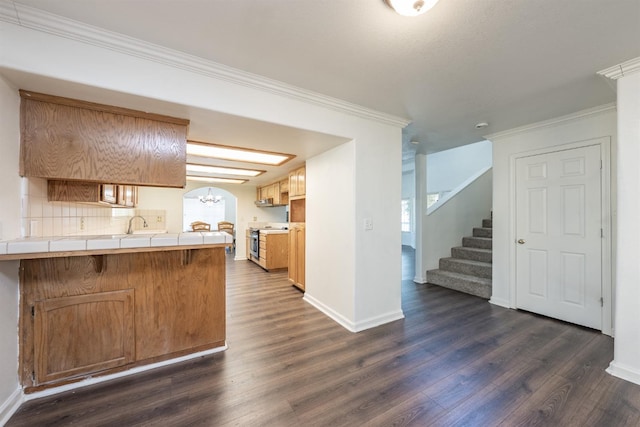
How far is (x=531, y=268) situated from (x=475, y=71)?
268 centimetres

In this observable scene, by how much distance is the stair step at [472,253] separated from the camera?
13.7 feet

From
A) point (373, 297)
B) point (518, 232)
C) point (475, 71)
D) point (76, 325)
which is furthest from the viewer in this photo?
point (518, 232)

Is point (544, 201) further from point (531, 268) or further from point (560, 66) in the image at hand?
point (560, 66)

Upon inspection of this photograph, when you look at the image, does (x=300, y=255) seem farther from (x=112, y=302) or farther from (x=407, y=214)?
(x=407, y=214)

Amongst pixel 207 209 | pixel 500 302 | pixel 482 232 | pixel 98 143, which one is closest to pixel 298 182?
pixel 98 143

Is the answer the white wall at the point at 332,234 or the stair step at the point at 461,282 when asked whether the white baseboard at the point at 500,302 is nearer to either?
the stair step at the point at 461,282

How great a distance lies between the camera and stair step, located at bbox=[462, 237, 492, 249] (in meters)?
4.41

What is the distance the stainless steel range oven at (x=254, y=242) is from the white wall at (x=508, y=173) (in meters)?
4.64

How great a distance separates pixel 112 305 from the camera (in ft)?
6.22

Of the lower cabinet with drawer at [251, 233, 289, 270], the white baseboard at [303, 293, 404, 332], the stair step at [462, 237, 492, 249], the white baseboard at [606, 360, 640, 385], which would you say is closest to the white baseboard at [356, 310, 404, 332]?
the white baseboard at [303, 293, 404, 332]

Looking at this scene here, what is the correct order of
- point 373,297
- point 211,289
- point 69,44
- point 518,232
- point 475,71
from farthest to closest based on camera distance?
1. point 518,232
2. point 373,297
3. point 211,289
4. point 475,71
5. point 69,44

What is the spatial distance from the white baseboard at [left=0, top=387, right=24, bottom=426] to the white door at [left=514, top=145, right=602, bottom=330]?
4.92 meters

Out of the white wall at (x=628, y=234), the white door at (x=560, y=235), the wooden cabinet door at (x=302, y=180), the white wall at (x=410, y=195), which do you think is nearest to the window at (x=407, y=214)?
the white wall at (x=410, y=195)

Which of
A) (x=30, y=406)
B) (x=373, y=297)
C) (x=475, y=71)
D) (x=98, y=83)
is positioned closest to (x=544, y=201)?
(x=475, y=71)
